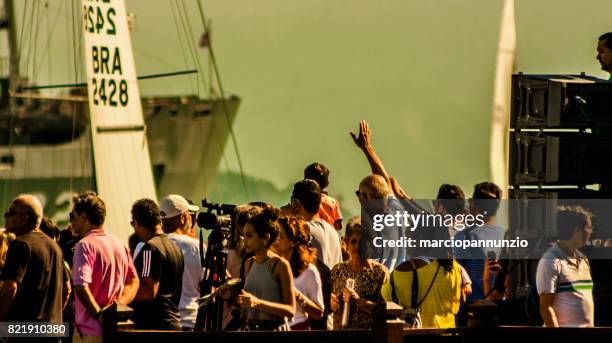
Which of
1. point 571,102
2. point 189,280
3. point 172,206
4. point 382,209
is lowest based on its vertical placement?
point 189,280

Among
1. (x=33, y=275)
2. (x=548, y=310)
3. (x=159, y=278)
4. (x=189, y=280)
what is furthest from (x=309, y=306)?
(x=33, y=275)

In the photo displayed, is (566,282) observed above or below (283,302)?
above

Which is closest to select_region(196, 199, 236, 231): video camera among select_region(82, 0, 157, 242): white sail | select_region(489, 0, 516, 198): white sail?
select_region(489, 0, 516, 198): white sail

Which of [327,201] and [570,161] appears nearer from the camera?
[570,161]

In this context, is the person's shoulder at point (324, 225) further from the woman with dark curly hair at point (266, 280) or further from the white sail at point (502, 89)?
the white sail at point (502, 89)

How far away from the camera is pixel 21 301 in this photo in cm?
781

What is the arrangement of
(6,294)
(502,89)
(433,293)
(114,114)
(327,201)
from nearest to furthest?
(6,294) → (433,293) → (327,201) → (502,89) → (114,114)

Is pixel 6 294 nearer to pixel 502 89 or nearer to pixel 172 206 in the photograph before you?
pixel 172 206

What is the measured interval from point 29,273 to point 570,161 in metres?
3.40

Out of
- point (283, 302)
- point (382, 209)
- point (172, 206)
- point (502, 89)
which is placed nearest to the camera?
point (283, 302)

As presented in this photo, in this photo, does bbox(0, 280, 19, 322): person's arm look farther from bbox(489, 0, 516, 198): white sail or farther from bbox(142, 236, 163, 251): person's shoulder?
bbox(489, 0, 516, 198): white sail

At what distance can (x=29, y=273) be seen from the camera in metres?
7.80

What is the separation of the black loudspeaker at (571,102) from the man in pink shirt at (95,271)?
2.82 metres

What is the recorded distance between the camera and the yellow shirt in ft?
26.2
